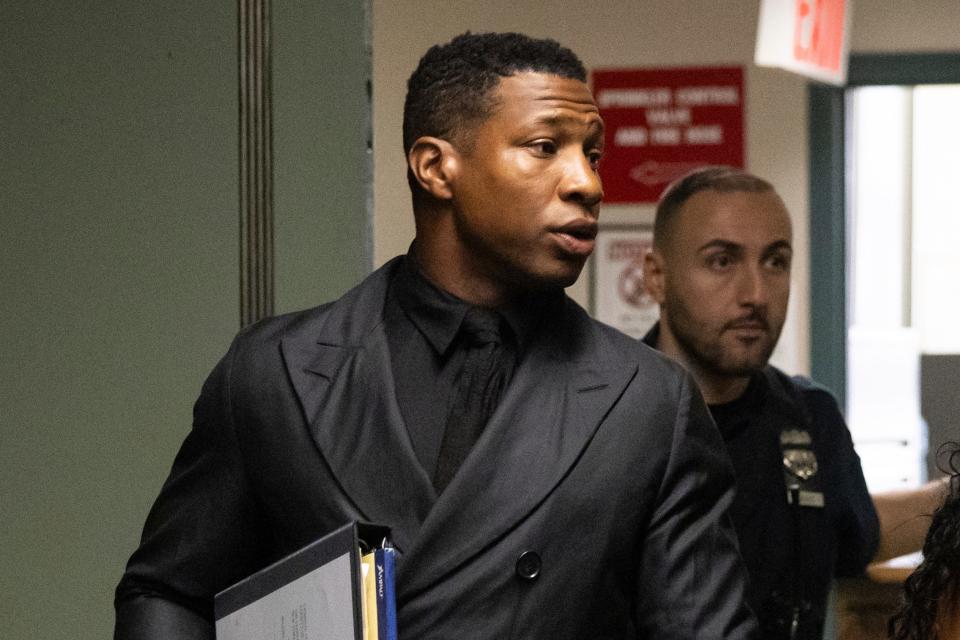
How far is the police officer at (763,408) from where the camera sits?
2443mm

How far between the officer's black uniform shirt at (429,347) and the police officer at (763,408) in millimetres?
700

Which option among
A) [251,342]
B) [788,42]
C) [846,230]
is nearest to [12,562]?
[251,342]

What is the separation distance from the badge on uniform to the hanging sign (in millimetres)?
2008

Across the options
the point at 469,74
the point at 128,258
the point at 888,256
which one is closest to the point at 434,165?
the point at 469,74

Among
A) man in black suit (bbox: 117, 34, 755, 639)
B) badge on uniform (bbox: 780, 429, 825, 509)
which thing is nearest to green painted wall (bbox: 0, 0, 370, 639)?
man in black suit (bbox: 117, 34, 755, 639)

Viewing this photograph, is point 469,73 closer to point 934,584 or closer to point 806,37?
point 934,584

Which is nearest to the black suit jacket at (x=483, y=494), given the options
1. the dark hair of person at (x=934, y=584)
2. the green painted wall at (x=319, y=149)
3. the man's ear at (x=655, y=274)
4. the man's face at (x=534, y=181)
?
the man's face at (x=534, y=181)

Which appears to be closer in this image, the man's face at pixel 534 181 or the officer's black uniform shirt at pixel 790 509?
the man's face at pixel 534 181

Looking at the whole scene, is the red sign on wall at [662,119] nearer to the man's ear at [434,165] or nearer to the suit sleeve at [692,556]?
the man's ear at [434,165]

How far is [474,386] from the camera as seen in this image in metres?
1.91

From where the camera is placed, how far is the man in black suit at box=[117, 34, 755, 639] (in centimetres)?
177

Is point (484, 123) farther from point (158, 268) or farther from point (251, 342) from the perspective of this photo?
point (158, 268)

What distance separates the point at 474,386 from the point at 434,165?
29 cm

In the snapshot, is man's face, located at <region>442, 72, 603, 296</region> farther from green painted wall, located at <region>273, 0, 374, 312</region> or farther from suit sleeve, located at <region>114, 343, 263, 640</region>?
green painted wall, located at <region>273, 0, 374, 312</region>
